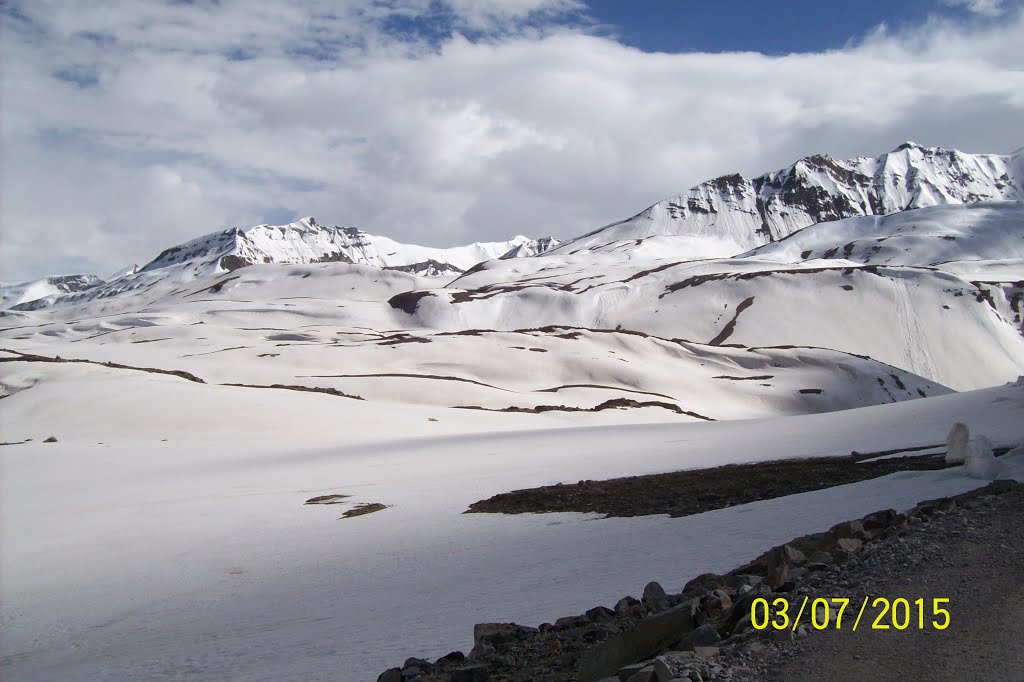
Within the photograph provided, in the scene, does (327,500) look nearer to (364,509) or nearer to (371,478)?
(364,509)

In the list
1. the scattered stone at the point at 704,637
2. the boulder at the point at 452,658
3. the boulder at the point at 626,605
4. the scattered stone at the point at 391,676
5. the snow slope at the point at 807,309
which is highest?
the snow slope at the point at 807,309

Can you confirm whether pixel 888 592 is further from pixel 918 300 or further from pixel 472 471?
pixel 918 300

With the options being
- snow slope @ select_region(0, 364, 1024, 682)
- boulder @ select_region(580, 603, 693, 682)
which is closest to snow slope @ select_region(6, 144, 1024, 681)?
snow slope @ select_region(0, 364, 1024, 682)

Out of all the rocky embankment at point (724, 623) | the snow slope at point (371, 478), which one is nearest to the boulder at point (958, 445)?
the snow slope at point (371, 478)

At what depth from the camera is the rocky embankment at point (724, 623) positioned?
4555 mm

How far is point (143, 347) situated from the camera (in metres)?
79.4

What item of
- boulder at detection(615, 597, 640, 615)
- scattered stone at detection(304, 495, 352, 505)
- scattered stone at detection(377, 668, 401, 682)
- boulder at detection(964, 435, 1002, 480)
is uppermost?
boulder at detection(964, 435, 1002, 480)

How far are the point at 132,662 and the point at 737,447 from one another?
60.6ft

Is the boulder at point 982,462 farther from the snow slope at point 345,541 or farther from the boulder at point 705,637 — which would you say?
the boulder at point 705,637

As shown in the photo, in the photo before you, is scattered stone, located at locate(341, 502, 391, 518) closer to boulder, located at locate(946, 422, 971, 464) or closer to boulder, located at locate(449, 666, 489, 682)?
boulder, located at locate(449, 666, 489, 682)

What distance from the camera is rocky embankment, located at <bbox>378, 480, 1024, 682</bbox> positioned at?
4.55 m

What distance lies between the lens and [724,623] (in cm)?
516

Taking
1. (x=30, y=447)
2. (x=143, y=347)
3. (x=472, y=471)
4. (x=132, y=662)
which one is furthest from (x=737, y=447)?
(x=143, y=347)

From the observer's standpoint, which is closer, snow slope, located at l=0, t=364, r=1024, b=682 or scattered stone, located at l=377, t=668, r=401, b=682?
scattered stone, located at l=377, t=668, r=401, b=682
